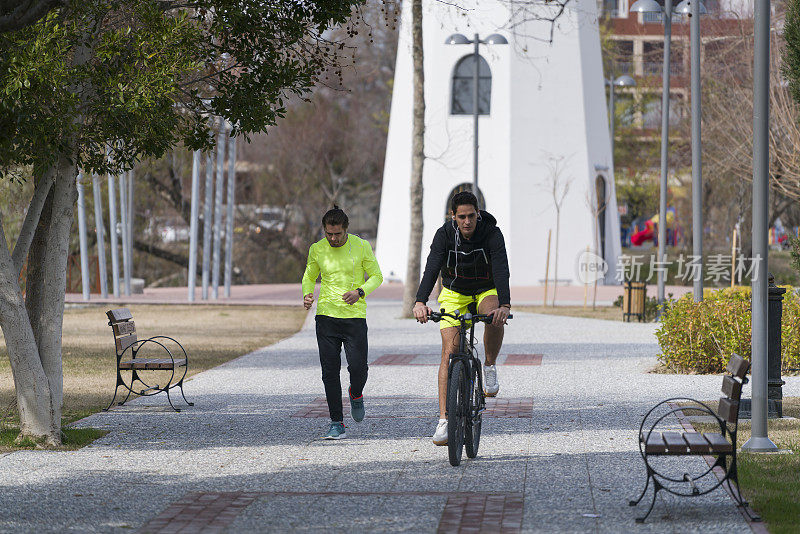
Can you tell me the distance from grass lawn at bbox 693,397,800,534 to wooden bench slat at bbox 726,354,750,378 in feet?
2.35

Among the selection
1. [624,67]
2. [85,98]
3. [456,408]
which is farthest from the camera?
[624,67]

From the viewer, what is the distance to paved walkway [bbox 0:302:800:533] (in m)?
6.39

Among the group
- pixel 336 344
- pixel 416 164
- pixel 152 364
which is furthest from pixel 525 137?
pixel 336 344

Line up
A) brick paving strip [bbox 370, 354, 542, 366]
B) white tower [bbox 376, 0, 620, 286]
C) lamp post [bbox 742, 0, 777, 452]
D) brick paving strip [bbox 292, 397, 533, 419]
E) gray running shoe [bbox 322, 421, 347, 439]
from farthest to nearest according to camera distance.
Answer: white tower [bbox 376, 0, 620, 286]
brick paving strip [bbox 370, 354, 542, 366]
brick paving strip [bbox 292, 397, 533, 419]
gray running shoe [bbox 322, 421, 347, 439]
lamp post [bbox 742, 0, 777, 452]

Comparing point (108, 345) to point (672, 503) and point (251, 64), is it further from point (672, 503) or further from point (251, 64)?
point (672, 503)

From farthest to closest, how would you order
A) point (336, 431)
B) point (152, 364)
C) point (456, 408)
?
point (152, 364) < point (336, 431) < point (456, 408)

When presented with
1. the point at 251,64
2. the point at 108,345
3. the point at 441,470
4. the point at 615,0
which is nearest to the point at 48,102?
the point at 251,64

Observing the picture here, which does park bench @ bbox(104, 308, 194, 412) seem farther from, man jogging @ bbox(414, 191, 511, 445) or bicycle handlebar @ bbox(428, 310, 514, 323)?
bicycle handlebar @ bbox(428, 310, 514, 323)

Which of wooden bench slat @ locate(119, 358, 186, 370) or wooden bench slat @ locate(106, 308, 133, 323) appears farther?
wooden bench slat @ locate(106, 308, 133, 323)

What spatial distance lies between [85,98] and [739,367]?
4763 mm

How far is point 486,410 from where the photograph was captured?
430 inches

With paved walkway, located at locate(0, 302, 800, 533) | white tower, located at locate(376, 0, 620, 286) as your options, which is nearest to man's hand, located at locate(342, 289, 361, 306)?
paved walkway, located at locate(0, 302, 800, 533)

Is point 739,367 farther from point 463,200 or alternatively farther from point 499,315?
point 463,200

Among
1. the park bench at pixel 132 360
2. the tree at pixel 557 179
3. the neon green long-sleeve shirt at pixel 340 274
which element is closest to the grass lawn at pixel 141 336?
the park bench at pixel 132 360
